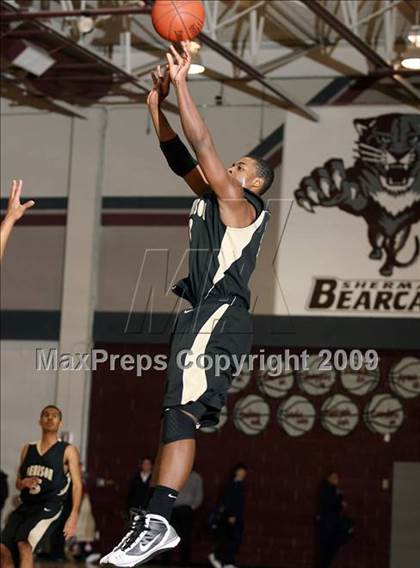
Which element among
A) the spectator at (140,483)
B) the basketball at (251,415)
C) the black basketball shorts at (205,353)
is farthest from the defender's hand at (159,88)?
the basketball at (251,415)

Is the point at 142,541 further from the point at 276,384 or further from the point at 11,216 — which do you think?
the point at 276,384

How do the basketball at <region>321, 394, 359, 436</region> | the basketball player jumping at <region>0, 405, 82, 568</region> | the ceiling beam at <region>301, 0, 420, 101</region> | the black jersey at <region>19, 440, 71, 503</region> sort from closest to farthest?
the basketball player jumping at <region>0, 405, 82, 568</region>, the black jersey at <region>19, 440, 71, 503</region>, the ceiling beam at <region>301, 0, 420, 101</region>, the basketball at <region>321, 394, 359, 436</region>

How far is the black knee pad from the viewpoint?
546cm

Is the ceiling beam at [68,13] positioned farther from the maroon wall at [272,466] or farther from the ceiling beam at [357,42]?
the maroon wall at [272,466]

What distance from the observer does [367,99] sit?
19.2m

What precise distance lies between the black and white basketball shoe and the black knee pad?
405mm

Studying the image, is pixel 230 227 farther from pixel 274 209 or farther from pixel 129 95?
pixel 129 95

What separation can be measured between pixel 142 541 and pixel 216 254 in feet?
5.07

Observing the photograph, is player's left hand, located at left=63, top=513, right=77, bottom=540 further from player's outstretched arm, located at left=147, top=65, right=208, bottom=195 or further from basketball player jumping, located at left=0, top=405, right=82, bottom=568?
player's outstretched arm, located at left=147, top=65, right=208, bottom=195

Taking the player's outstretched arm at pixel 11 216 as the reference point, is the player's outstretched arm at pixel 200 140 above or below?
above

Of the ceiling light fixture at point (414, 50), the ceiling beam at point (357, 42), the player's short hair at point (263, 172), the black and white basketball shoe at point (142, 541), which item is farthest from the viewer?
the ceiling beam at point (357, 42)

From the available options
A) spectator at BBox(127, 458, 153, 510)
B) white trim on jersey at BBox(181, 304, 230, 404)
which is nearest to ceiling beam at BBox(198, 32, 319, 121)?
spectator at BBox(127, 458, 153, 510)

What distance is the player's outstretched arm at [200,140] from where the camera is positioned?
17.7 feet

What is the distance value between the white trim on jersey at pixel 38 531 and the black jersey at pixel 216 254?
195 inches
